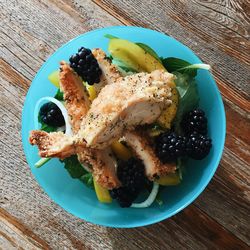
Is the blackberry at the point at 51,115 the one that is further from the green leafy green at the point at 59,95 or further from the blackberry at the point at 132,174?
the blackberry at the point at 132,174

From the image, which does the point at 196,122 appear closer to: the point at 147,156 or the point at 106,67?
the point at 147,156

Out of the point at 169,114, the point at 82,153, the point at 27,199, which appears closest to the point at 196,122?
the point at 169,114

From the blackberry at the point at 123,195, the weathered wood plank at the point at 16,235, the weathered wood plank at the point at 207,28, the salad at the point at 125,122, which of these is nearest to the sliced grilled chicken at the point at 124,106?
the salad at the point at 125,122

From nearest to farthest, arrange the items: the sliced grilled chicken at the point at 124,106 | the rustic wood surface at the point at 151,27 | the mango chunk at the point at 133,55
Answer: the sliced grilled chicken at the point at 124,106 → the mango chunk at the point at 133,55 → the rustic wood surface at the point at 151,27

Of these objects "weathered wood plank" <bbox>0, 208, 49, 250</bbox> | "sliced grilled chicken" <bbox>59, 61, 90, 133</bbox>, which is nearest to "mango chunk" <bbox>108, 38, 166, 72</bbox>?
"sliced grilled chicken" <bbox>59, 61, 90, 133</bbox>

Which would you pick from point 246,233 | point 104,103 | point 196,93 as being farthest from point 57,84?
point 246,233

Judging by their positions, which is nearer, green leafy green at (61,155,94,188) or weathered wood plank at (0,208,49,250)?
green leafy green at (61,155,94,188)

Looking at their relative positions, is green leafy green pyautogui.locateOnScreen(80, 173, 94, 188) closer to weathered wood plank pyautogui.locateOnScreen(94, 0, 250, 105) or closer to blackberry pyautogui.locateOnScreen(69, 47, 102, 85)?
blackberry pyautogui.locateOnScreen(69, 47, 102, 85)
